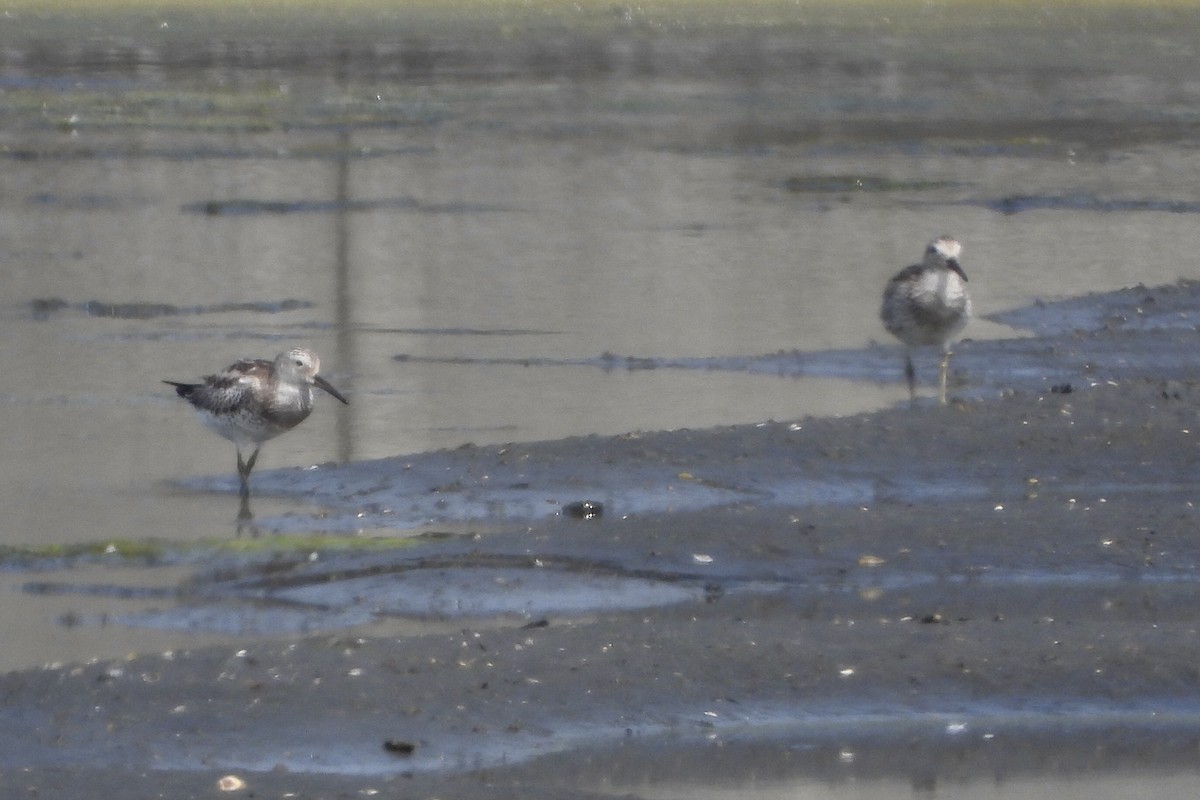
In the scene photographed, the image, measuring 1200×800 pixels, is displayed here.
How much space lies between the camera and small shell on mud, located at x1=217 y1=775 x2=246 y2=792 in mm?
5941

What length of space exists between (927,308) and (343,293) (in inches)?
202

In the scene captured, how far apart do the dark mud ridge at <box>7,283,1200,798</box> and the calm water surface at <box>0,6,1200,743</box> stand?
862 mm

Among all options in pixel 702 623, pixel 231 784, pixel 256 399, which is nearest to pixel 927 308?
pixel 256 399

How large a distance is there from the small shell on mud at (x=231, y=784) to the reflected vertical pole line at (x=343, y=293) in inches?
179

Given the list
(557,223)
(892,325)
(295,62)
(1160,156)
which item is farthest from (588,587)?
(295,62)

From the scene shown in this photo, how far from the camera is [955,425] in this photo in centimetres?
1048

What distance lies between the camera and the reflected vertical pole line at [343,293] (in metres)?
11.3

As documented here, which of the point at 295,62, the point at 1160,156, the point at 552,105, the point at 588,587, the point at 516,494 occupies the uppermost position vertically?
the point at 295,62

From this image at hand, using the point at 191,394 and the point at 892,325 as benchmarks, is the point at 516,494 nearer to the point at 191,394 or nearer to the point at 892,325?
the point at 191,394

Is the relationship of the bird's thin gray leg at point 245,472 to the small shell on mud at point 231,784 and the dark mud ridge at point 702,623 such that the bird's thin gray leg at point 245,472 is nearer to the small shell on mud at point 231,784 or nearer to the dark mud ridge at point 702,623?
the dark mud ridge at point 702,623

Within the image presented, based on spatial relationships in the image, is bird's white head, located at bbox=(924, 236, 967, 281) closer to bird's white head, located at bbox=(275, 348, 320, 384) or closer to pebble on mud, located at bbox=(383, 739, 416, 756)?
bird's white head, located at bbox=(275, 348, 320, 384)

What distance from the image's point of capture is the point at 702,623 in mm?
7574

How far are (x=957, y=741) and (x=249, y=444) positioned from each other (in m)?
5.06

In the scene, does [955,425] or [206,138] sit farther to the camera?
[206,138]
